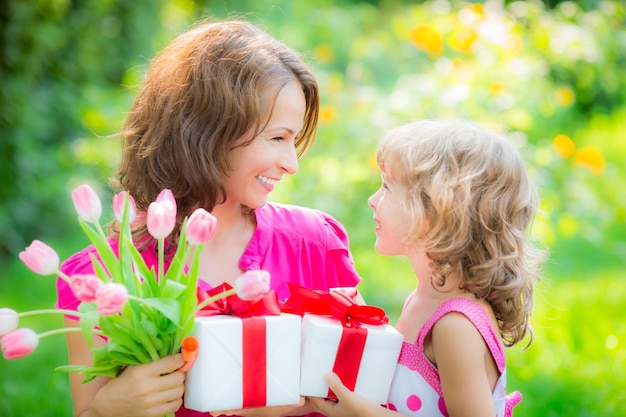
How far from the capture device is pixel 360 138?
4.24 metres

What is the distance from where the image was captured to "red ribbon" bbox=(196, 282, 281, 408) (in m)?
1.84

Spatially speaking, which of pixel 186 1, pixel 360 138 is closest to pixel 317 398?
pixel 360 138

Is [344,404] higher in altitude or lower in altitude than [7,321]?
lower

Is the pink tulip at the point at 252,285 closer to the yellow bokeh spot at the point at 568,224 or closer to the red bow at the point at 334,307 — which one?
the red bow at the point at 334,307

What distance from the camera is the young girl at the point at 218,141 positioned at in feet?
7.27

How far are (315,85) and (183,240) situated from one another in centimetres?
77

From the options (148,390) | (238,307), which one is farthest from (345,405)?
(148,390)

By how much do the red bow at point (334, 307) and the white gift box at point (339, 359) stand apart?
2 centimetres

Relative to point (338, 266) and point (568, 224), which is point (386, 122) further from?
point (338, 266)

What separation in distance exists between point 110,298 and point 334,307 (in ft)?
2.00

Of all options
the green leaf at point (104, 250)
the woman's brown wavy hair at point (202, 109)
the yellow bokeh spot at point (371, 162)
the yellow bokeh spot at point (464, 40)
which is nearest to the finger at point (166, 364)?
the green leaf at point (104, 250)

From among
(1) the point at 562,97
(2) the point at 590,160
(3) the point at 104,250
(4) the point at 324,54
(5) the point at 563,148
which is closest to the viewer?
(3) the point at 104,250

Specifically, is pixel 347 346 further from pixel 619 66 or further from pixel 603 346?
pixel 619 66

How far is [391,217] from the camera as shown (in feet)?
7.11
